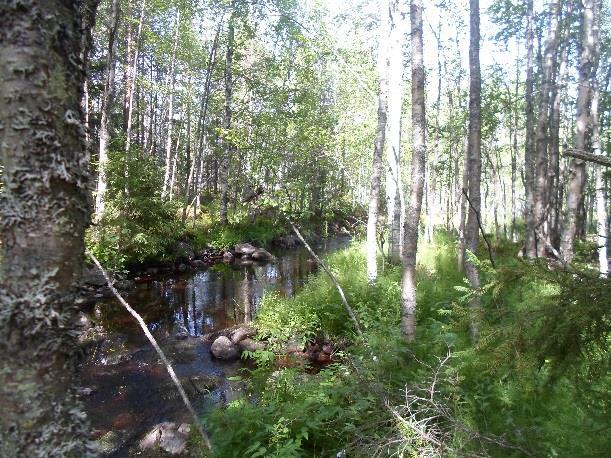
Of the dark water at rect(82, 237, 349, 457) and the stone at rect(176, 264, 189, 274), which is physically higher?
the stone at rect(176, 264, 189, 274)

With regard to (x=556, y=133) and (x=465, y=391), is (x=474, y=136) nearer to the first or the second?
(x=465, y=391)

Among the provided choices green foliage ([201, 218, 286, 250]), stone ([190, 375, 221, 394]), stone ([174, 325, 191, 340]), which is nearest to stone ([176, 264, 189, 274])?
green foliage ([201, 218, 286, 250])

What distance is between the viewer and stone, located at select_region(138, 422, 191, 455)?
519cm

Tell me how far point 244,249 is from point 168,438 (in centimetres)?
1430

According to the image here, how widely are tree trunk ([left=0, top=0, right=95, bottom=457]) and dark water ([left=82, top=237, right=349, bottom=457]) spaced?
480 cm

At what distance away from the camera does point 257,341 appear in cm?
860

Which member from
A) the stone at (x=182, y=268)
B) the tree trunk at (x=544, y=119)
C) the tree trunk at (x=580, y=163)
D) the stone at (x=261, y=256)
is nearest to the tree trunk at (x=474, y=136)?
the tree trunk at (x=580, y=163)

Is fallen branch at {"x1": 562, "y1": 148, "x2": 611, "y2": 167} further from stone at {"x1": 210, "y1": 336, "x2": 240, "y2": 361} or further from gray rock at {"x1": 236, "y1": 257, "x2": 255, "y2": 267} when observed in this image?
gray rock at {"x1": 236, "y1": 257, "x2": 255, "y2": 267}

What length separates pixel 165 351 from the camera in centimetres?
848

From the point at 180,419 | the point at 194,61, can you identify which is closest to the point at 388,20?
the point at 180,419

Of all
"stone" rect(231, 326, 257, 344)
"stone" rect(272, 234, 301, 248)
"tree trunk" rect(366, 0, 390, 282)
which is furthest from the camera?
"stone" rect(272, 234, 301, 248)

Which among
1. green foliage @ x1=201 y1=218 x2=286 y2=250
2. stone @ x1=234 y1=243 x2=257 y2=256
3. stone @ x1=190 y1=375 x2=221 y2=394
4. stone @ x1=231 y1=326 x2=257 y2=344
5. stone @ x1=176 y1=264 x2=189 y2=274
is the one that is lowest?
stone @ x1=190 y1=375 x2=221 y2=394

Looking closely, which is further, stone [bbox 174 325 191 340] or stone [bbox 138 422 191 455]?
stone [bbox 174 325 191 340]

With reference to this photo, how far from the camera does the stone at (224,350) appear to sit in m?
8.18
